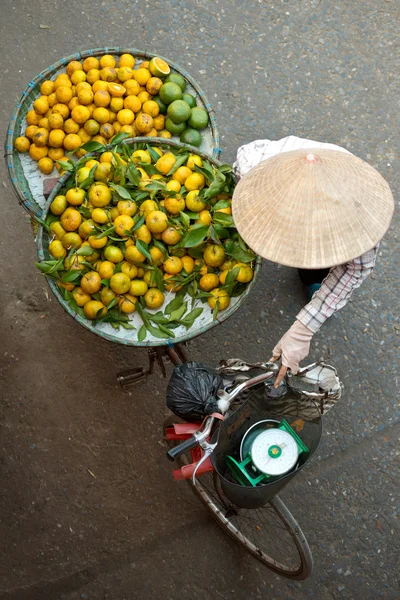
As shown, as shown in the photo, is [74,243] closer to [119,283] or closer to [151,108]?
[119,283]

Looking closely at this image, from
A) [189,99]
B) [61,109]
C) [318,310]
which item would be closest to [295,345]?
[318,310]

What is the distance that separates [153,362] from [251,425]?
96 centimetres

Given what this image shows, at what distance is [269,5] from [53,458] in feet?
10.3

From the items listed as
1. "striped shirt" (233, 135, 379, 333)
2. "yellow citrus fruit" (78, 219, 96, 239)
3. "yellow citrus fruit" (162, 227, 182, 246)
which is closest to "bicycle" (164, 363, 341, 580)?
"striped shirt" (233, 135, 379, 333)

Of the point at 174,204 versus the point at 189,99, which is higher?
the point at 189,99

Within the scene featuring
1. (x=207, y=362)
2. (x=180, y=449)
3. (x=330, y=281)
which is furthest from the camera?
(x=207, y=362)

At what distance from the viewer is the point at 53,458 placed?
3316 mm

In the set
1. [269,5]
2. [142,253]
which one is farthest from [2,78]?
[142,253]

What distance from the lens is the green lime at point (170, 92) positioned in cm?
274

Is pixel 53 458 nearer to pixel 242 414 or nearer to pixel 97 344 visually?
pixel 97 344

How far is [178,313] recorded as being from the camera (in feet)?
8.25

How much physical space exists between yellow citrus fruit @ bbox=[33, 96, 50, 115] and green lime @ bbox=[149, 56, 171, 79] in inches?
20.1

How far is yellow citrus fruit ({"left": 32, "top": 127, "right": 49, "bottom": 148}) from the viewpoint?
2721 mm

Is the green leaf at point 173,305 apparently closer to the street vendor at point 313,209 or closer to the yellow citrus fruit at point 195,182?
the yellow citrus fruit at point 195,182
